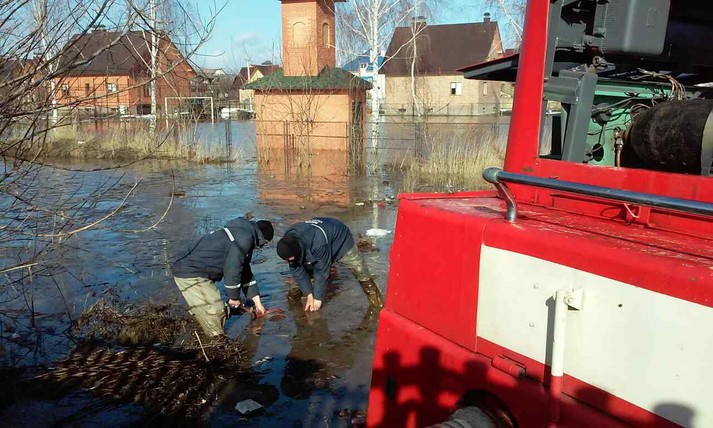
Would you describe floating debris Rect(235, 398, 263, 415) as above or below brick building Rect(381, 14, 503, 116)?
below

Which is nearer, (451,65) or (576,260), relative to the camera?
(576,260)

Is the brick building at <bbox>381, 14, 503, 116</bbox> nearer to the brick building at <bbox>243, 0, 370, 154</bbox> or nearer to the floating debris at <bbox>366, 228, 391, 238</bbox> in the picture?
the brick building at <bbox>243, 0, 370, 154</bbox>

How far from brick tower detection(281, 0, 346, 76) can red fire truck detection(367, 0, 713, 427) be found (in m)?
17.3

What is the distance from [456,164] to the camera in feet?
44.8

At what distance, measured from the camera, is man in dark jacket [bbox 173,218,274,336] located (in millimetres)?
4836

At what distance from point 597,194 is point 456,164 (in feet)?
39.7

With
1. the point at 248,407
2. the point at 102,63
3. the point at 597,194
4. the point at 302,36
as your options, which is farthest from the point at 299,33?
the point at 597,194

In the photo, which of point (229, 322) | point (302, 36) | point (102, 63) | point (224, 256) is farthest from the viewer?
point (302, 36)

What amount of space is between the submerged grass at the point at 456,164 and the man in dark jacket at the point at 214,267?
8.19 m

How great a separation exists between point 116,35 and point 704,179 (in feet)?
10.1

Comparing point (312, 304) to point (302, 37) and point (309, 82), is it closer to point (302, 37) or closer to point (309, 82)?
point (309, 82)

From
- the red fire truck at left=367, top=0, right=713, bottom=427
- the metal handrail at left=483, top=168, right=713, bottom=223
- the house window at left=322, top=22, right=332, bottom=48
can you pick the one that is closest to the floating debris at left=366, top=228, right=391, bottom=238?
the red fire truck at left=367, top=0, right=713, bottom=427

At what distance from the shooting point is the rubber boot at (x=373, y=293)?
581 centimetres

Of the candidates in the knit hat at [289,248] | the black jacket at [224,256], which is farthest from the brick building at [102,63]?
the knit hat at [289,248]
